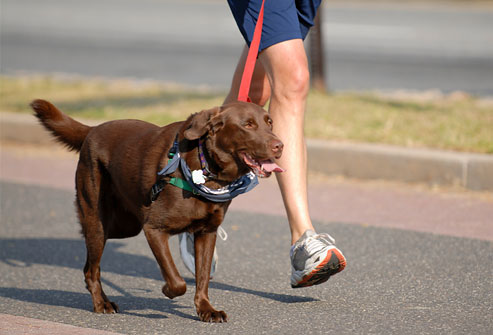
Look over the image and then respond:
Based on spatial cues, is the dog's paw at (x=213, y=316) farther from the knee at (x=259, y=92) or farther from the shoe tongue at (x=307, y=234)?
the knee at (x=259, y=92)

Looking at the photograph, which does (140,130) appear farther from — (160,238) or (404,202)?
(404,202)

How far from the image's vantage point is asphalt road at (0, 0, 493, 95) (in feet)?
43.1

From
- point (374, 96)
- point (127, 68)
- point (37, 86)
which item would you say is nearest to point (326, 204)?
point (374, 96)

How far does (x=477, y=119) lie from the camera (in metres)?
7.80

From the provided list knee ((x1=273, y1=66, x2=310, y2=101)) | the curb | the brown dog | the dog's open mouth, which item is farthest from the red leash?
the curb

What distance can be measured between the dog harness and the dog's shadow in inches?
26.0

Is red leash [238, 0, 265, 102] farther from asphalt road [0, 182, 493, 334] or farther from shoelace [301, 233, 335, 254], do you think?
asphalt road [0, 182, 493, 334]

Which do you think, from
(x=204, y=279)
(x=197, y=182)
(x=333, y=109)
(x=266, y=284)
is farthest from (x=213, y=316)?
(x=333, y=109)

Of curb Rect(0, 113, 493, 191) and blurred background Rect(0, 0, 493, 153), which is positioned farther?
blurred background Rect(0, 0, 493, 153)

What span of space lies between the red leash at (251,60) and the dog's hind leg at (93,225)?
813 millimetres

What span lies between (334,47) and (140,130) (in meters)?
13.3

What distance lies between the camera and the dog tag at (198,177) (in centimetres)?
336

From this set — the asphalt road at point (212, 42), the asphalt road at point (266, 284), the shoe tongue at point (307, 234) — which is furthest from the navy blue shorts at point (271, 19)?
the asphalt road at point (212, 42)

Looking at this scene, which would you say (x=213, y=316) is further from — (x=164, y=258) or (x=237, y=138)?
(x=237, y=138)
